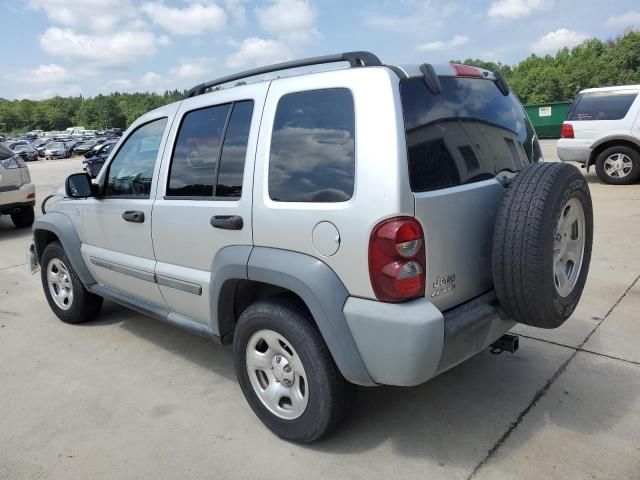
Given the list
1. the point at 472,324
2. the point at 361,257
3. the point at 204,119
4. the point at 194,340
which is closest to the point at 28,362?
the point at 194,340

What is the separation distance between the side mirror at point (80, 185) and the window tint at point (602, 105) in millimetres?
9716

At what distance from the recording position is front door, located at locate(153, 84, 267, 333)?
115 inches

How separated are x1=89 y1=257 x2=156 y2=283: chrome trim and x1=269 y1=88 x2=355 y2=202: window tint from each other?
134 centimetres

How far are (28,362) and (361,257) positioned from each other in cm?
308

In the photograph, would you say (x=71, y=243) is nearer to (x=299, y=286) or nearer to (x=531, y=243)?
(x=299, y=286)

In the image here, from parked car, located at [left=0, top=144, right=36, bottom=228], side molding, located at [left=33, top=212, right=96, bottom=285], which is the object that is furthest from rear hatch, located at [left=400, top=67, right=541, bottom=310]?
parked car, located at [left=0, top=144, right=36, bottom=228]

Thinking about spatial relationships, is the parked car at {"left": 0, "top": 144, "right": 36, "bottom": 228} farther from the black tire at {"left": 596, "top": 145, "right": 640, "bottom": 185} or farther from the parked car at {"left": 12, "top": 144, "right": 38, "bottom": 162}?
the parked car at {"left": 12, "top": 144, "right": 38, "bottom": 162}

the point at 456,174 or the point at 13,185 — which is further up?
the point at 456,174

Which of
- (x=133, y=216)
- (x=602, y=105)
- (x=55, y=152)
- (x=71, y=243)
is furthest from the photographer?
(x=55, y=152)

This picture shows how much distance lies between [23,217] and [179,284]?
8019mm

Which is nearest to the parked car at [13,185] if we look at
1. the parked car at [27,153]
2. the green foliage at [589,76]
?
the parked car at [27,153]

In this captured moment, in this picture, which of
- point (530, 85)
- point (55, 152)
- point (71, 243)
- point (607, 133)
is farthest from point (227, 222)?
point (530, 85)

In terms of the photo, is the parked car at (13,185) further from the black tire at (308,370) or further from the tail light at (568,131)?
the tail light at (568,131)

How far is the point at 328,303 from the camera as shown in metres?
2.45
